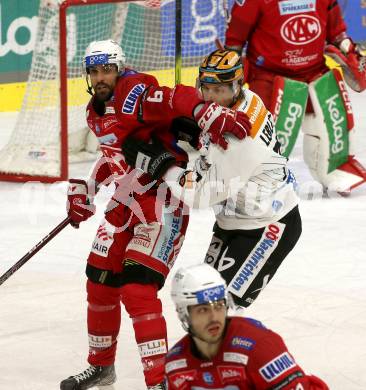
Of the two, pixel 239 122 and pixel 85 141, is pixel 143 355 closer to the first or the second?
pixel 239 122

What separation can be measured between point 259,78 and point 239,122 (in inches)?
147

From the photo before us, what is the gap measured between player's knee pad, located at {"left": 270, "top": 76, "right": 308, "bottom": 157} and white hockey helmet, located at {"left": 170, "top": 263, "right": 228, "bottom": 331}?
14.7 feet

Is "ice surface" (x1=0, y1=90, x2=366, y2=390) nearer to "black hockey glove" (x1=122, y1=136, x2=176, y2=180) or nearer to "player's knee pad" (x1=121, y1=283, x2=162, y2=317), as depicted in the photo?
"player's knee pad" (x1=121, y1=283, x2=162, y2=317)

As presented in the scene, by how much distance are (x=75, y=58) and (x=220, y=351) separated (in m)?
6.26

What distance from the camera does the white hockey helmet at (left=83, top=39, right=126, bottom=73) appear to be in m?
4.32

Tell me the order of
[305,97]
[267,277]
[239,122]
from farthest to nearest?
[305,97]
[267,277]
[239,122]

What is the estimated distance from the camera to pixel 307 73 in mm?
7812

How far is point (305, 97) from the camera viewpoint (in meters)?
7.71

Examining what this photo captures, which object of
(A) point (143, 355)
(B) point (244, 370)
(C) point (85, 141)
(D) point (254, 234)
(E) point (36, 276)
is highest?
(B) point (244, 370)

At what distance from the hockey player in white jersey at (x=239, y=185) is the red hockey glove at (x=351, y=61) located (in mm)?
3485

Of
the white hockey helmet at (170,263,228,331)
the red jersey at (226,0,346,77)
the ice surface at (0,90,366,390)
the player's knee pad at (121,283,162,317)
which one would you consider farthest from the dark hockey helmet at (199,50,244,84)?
the red jersey at (226,0,346,77)

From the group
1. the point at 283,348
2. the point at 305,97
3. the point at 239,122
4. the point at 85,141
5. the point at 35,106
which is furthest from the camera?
the point at 85,141

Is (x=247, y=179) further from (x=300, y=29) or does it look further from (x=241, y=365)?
(x=300, y=29)

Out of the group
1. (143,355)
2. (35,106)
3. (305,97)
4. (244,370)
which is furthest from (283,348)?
(35,106)
